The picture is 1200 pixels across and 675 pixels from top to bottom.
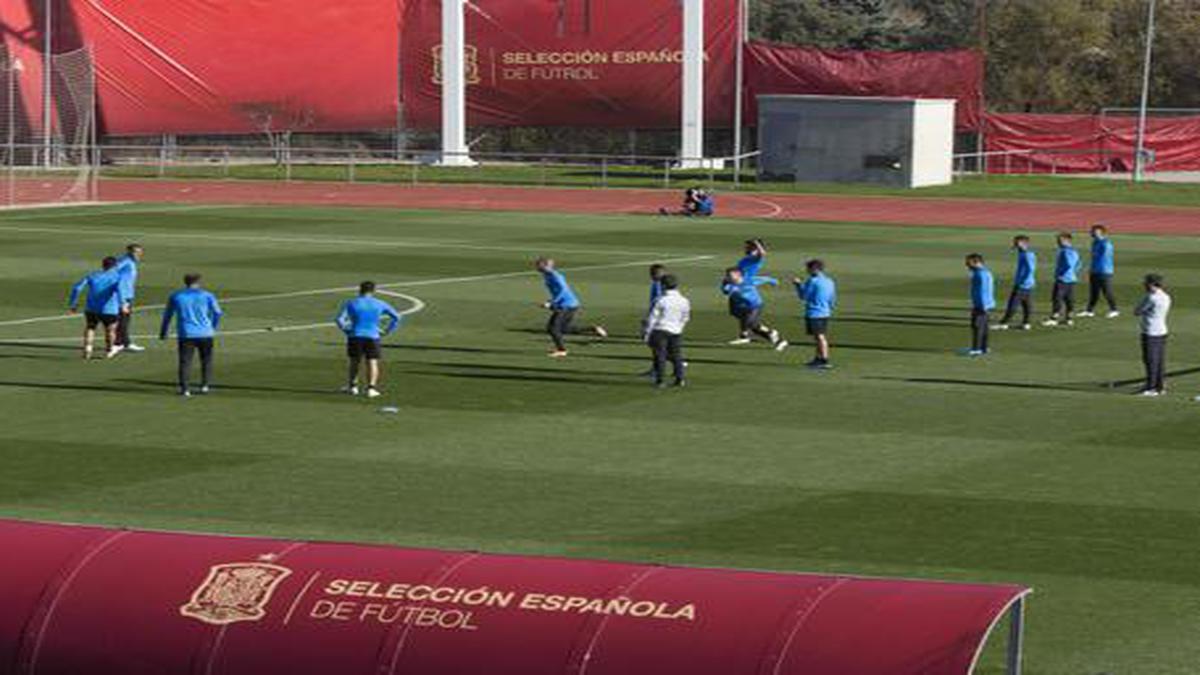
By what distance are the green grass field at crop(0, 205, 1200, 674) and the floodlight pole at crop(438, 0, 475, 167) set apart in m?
47.2

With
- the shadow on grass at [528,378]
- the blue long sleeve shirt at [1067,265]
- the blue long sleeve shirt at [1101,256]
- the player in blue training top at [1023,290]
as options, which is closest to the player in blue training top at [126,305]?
the shadow on grass at [528,378]

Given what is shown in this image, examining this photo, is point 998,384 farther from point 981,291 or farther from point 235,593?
point 235,593

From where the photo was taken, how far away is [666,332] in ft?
115

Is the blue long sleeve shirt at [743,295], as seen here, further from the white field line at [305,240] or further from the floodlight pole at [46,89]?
the floodlight pole at [46,89]

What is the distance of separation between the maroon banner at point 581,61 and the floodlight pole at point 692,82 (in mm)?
4378

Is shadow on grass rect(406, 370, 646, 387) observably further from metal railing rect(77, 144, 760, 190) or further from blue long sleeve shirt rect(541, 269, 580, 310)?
metal railing rect(77, 144, 760, 190)

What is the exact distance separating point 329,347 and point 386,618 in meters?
26.6

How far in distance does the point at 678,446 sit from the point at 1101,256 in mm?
17515

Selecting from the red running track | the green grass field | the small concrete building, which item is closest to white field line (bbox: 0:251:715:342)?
the green grass field

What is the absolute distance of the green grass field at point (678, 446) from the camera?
75.9 feet

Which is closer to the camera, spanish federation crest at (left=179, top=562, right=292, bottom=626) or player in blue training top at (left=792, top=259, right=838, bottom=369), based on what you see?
spanish federation crest at (left=179, top=562, right=292, bottom=626)

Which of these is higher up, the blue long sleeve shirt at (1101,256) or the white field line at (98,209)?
the blue long sleeve shirt at (1101,256)

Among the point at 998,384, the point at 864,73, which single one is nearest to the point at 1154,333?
the point at 998,384

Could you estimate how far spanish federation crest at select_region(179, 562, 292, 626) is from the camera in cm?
1348
